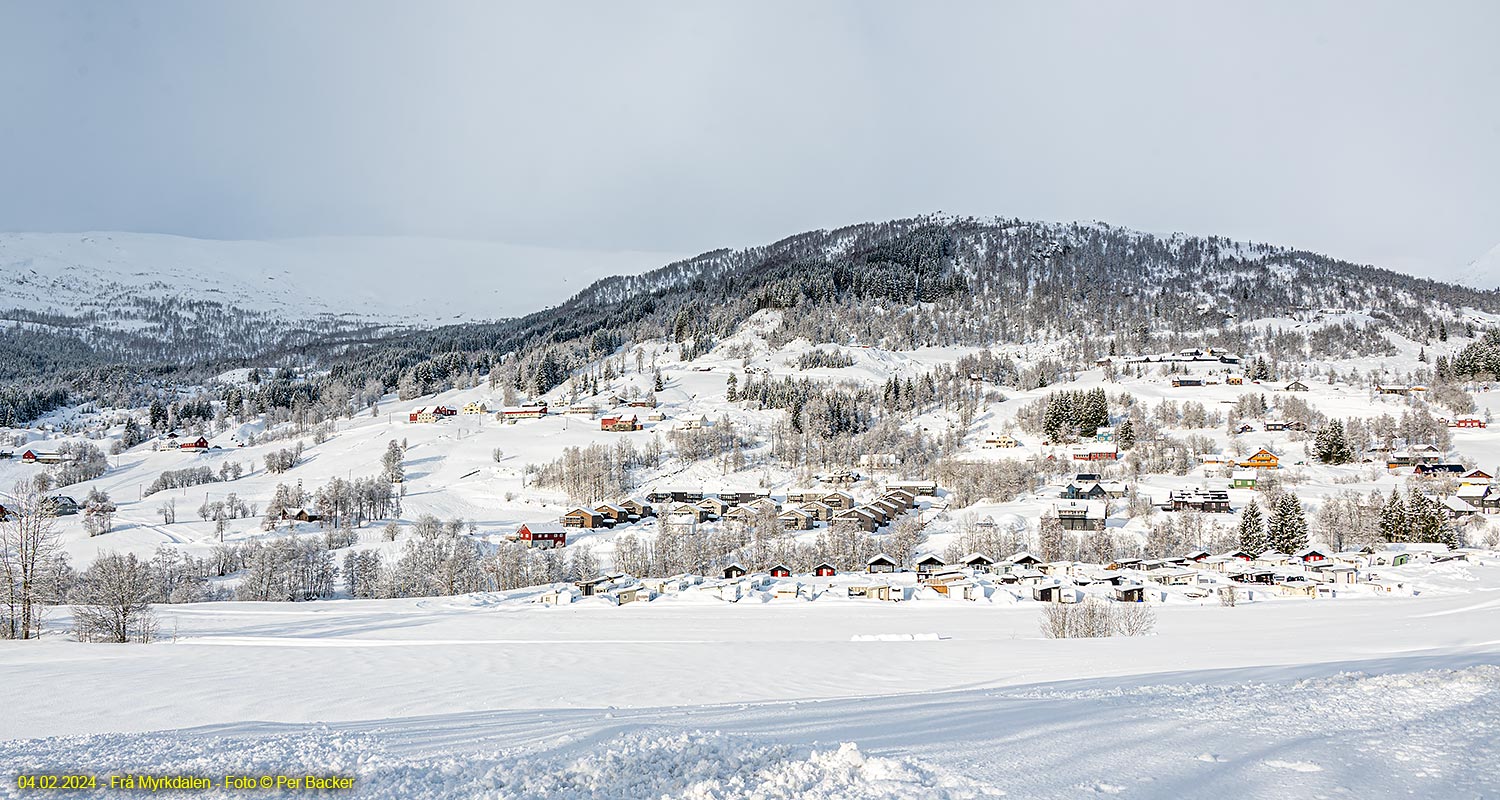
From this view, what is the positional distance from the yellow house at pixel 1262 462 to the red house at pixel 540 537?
7197cm

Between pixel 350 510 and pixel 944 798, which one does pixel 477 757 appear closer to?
pixel 944 798

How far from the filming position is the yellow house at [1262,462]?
84188mm

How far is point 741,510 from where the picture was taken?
2958 inches

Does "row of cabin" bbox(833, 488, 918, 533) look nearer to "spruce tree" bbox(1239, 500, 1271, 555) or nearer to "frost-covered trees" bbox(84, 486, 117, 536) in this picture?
"spruce tree" bbox(1239, 500, 1271, 555)

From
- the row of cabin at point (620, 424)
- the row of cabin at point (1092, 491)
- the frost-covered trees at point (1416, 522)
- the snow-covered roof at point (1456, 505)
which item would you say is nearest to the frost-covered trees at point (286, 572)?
the row of cabin at point (620, 424)

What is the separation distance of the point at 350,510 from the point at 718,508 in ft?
118

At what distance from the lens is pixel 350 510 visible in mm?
77188

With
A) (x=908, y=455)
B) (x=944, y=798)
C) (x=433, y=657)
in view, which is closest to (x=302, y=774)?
(x=944, y=798)

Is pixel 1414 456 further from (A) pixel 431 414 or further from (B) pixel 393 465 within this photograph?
(A) pixel 431 414

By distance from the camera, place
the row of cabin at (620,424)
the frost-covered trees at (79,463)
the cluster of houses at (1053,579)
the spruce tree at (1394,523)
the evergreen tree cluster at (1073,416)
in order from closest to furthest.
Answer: the cluster of houses at (1053,579)
the spruce tree at (1394,523)
the frost-covered trees at (79,463)
the evergreen tree cluster at (1073,416)
the row of cabin at (620,424)

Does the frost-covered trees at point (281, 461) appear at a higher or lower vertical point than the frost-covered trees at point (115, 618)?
higher

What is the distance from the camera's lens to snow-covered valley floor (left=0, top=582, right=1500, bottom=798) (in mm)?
5402

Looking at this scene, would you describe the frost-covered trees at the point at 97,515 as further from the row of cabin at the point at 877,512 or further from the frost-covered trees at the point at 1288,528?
the frost-covered trees at the point at 1288,528

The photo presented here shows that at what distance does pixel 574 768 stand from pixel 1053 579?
149ft
